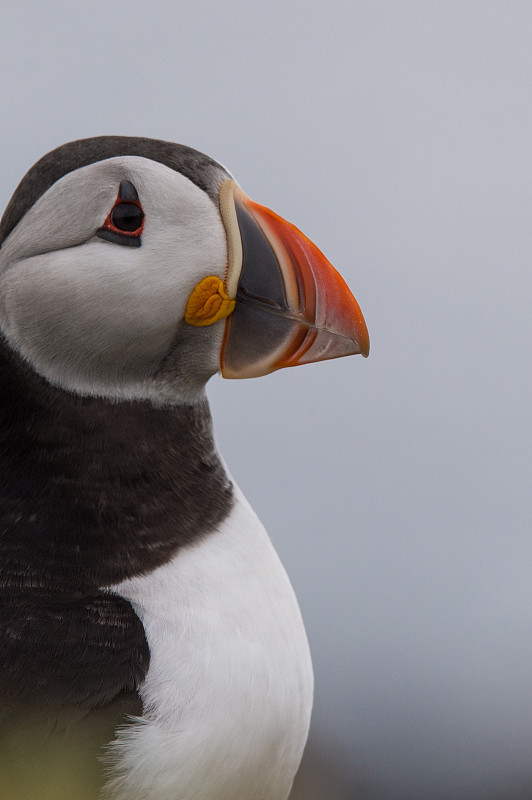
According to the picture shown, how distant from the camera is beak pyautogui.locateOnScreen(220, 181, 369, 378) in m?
3.33

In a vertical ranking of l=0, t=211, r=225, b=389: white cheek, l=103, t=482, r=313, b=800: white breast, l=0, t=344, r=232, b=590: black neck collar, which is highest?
l=0, t=211, r=225, b=389: white cheek

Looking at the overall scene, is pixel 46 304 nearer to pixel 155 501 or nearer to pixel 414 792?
pixel 155 501

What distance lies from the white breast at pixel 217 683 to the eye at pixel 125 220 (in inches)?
30.2

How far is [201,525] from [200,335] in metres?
0.47

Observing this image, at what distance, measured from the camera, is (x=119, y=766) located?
305 cm

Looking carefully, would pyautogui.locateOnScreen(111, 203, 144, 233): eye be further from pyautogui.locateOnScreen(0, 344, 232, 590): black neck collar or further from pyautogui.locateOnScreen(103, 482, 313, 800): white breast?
pyautogui.locateOnScreen(103, 482, 313, 800): white breast

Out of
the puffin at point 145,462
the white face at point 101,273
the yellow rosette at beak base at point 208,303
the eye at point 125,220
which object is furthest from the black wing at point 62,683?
the eye at point 125,220

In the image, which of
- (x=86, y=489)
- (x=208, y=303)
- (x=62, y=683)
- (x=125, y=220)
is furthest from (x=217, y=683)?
(x=125, y=220)

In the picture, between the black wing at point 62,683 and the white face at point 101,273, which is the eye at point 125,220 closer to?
the white face at point 101,273

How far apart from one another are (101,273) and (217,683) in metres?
0.99

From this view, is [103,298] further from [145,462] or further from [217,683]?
[217,683]

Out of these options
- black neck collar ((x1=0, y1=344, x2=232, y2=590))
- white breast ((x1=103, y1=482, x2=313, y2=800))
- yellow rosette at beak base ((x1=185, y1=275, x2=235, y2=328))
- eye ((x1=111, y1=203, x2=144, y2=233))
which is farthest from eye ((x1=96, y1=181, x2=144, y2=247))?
white breast ((x1=103, y1=482, x2=313, y2=800))

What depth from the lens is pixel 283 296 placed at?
3.34 m

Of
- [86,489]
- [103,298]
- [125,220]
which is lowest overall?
[86,489]
